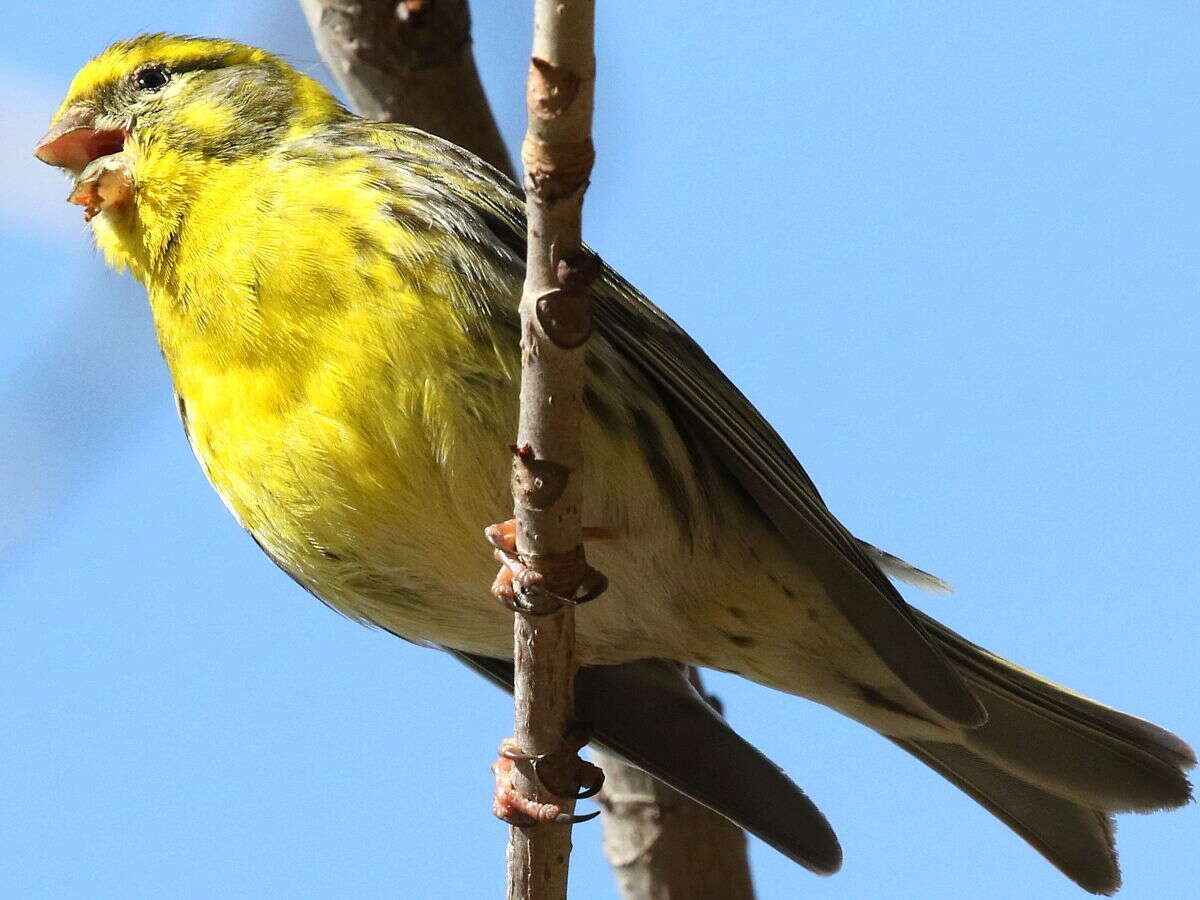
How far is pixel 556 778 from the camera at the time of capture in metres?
3.39

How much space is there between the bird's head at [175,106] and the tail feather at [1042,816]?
2.35 metres

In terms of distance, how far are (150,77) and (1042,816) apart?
10.4ft

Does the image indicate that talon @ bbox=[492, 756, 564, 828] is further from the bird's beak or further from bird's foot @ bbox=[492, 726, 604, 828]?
the bird's beak

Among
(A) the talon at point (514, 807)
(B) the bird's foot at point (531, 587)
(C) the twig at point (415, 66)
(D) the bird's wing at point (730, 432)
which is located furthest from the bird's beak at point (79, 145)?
(A) the talon at point (514, 807)

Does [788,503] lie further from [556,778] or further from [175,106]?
[175,106]

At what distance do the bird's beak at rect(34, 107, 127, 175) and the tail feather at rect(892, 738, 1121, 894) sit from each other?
2.66m

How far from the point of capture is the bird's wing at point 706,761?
4.11 m

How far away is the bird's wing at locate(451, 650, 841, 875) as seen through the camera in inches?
162

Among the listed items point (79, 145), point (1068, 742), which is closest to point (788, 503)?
point (1068, 742)

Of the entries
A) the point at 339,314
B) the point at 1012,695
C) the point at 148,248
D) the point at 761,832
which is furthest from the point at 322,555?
the point at 1012,695

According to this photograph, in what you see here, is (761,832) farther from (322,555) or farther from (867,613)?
(322,555)

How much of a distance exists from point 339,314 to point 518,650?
2.77ft

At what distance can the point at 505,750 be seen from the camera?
3.39m

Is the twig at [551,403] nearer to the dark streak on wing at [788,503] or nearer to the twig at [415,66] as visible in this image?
the dark streak on wing at [788,503]
